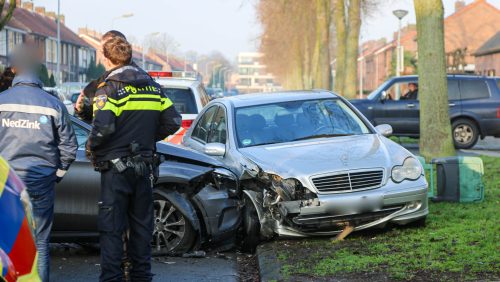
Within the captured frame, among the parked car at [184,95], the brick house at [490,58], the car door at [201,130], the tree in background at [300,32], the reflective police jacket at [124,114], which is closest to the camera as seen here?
the reflective police jacket at [124,114]

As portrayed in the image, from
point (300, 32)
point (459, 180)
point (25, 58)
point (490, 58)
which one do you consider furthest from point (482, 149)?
point (490, 58)

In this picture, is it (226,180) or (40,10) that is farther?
(40,10)

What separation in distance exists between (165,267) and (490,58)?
62442 millimetres

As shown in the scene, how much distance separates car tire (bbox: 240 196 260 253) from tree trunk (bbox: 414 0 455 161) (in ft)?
19.6

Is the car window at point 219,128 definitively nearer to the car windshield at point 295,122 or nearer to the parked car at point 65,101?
the car windshield at point 295,122

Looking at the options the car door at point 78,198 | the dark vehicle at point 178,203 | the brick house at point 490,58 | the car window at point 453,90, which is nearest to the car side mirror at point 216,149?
the dark vehicle at point 178,203

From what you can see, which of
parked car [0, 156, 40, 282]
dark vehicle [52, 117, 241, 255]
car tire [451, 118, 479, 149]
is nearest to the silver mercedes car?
dark vehicle [52, 117, 241, 255]

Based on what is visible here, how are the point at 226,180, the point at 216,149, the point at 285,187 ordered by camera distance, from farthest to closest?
the point at 216,149, the point at 226,180, the point at 285,187

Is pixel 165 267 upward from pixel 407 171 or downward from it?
downward

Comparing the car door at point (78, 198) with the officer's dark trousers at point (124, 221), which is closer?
the officer's dark trousers at point (124, 221)

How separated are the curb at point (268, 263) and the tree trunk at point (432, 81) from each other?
5984 mm

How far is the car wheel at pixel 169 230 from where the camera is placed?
7.94 metres

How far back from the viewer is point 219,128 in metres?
A: 9.89

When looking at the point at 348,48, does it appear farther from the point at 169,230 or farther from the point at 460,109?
the point at 169,230
